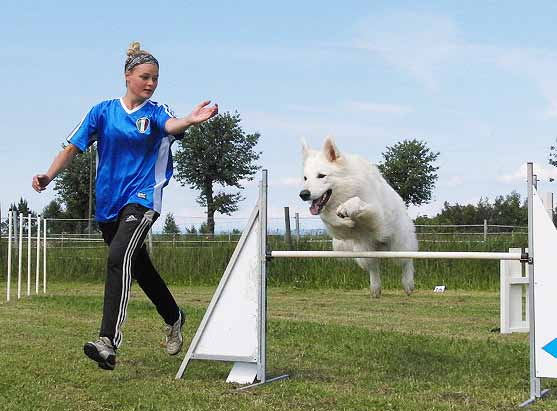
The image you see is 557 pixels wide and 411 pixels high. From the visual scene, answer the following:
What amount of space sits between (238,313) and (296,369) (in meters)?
0.71

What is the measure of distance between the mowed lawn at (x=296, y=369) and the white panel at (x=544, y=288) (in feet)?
0.81

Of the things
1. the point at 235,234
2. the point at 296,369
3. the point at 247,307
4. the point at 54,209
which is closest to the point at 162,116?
the point at 247,307

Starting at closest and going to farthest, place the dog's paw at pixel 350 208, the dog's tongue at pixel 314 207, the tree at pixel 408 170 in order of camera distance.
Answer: the dog's paw at pixel 350 208 < the dog's tongue at pixel 314 207 < the tree at pixel 408 170

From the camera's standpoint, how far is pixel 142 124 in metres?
4.61

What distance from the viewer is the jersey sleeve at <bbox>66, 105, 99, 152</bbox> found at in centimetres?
472

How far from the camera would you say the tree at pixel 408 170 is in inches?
448

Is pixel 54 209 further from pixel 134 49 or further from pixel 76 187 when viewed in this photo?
pixel 134 49

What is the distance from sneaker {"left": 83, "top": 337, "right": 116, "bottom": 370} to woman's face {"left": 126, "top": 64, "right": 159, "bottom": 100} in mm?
1510

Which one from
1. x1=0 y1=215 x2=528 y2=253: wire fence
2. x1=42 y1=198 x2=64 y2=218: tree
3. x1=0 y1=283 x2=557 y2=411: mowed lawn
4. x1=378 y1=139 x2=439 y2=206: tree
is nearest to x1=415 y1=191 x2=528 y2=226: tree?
x1=0 y1=215 x2=528 y2=253: wire fence

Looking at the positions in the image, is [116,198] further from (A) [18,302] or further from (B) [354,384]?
(A) [18,302]

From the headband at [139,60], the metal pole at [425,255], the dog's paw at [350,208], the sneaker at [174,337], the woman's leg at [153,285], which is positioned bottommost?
the sneaker at [174,337]

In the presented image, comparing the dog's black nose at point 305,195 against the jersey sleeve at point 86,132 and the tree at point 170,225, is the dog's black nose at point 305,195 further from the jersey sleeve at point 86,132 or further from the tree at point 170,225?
the tree at point 170,225

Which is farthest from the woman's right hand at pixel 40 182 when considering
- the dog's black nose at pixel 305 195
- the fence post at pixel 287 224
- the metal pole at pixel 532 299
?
the fence post at pixel 287 224

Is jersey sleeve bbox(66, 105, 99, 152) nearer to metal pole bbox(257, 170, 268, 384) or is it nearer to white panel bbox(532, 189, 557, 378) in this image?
metal pole bbox(257, 170, 268, 384)
